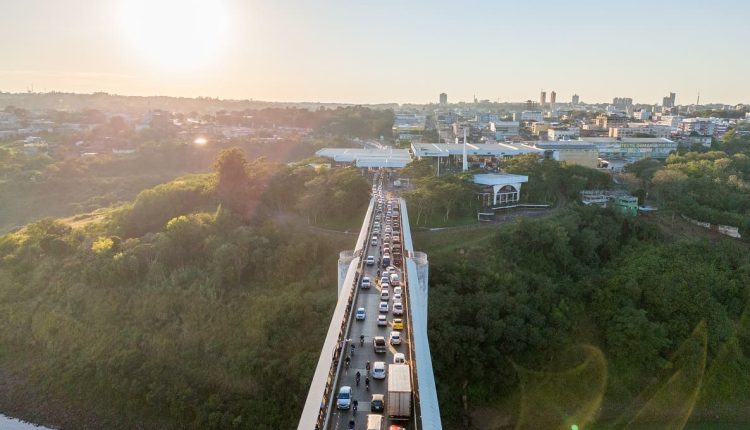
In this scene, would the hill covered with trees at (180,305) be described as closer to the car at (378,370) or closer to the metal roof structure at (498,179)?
the car at (378,370)

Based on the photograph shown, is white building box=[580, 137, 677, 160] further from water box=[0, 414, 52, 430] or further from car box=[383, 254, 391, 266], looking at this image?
water box=[0, 414, 52, 430]

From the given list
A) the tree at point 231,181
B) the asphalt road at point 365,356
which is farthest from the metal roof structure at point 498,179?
the asphalt road at point 365,356

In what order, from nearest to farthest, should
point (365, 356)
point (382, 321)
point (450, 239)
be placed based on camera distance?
point (365, 356), point (382, 321), point (450, 239)

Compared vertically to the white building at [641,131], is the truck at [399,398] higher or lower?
lower

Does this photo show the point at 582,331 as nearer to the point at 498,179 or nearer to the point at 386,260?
the point at 386,260

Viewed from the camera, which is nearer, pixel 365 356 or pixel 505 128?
pixel 365 356

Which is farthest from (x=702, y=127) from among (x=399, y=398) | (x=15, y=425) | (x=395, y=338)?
(x=15, y=425)

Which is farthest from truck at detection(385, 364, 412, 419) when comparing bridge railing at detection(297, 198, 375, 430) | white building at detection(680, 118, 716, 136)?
white building at detection(680, 118, 716, 136)
